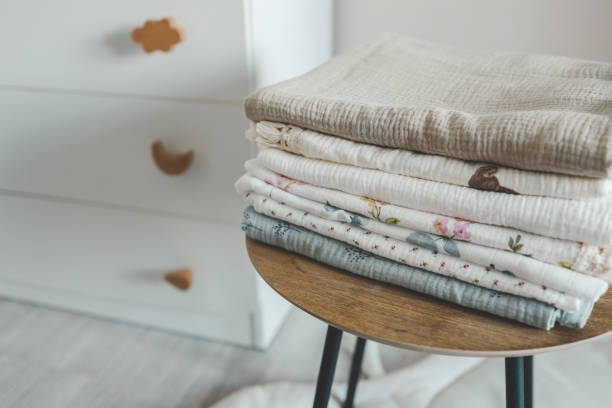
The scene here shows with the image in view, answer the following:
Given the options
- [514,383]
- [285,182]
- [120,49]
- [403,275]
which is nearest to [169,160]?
[120,49]

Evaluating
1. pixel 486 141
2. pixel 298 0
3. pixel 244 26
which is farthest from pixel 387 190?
pixel 298 0

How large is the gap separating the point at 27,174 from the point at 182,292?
1.40 feet

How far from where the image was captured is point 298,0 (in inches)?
38.3

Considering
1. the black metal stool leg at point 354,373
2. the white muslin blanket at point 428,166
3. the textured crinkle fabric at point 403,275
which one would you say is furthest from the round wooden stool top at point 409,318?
the black metal stool leg at point 354,373

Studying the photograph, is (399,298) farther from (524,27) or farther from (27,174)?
(27,174)

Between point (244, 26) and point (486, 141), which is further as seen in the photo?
point (244, 26)

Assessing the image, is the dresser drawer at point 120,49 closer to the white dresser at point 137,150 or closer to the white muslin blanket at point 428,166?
the white dresser at point 137,150

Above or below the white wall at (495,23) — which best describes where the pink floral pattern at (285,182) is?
below

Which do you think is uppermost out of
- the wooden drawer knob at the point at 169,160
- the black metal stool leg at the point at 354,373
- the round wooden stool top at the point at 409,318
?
the round wooden stool top at the point at 409,318

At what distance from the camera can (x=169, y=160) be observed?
94cm

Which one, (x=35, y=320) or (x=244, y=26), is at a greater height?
(x=244, y=26)

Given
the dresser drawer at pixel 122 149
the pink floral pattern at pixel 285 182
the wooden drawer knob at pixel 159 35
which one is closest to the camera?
the pink floral pattern at pixel 285 182

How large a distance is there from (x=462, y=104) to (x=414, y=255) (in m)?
0.18

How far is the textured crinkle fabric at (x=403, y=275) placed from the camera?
0.47m
